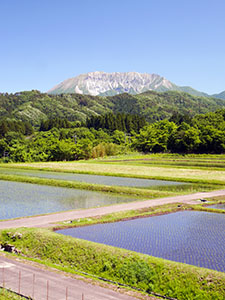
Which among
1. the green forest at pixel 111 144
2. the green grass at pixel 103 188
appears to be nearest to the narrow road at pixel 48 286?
the green grass at pixel 103 188

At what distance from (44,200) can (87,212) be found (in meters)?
7.38

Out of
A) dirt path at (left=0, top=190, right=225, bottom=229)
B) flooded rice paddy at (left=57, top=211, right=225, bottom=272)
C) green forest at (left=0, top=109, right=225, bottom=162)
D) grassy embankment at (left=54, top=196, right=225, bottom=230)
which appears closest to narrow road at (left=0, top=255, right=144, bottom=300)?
flooded rice paddy at (left=57, top=211, right=225, bottom=272)

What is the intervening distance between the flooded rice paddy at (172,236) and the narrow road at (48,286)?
4050 millimetres

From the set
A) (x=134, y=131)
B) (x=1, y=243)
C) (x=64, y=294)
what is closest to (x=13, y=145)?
(x=134, y=131)

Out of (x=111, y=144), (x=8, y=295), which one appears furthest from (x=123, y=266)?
(x=111, y=144)

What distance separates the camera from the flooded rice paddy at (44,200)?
2767cm

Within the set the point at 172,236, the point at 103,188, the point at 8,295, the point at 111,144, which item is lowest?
the point at 172,236

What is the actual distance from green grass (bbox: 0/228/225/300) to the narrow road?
3.75 ft

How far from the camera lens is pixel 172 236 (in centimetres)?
2019

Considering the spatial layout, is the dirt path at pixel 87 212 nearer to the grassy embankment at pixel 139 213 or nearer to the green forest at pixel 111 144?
the grassy embankment at pixel 139 213

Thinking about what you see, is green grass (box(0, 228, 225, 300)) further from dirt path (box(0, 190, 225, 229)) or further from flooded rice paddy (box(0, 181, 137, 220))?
flooded rice paddy (box(0, 181, 137, 220))

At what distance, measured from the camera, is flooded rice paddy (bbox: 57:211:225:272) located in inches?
655

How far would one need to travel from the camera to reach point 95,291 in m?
13.1

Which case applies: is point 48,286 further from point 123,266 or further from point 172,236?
point 172,236
